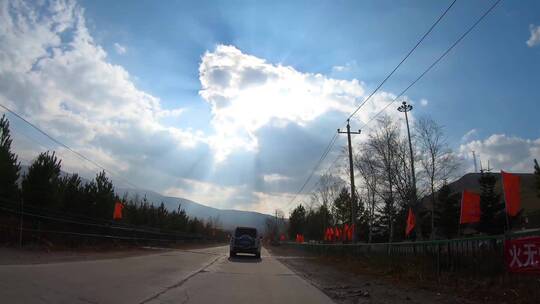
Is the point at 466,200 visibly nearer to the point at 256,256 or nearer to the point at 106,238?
the point at 256,256

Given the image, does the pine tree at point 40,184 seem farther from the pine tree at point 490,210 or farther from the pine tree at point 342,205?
the pine tree at point 342,205

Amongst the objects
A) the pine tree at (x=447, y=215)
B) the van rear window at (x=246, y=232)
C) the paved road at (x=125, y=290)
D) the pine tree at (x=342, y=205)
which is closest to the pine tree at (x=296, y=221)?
the pine tree at (x=342, y=205)

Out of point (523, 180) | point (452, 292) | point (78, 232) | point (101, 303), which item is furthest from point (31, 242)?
point (523, 180)

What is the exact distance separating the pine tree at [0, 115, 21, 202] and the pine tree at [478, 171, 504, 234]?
4569cm

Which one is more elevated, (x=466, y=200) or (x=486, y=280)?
(x=466, y=200)

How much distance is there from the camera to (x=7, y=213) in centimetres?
2236

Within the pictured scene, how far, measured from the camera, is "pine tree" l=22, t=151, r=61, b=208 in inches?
971

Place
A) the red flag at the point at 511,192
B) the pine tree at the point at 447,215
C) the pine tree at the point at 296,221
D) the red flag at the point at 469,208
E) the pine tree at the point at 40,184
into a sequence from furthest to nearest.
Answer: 1. the pine tree at the point at 296,221
2. the pine tree at the point at 447,215
3. the pine tree at the point at 40,184
4. the red flag at the point at 469,208
5. the red flag at the point at 511,192

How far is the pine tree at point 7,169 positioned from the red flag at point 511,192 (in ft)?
70.5

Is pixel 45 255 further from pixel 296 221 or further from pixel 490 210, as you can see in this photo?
pixel 296 221

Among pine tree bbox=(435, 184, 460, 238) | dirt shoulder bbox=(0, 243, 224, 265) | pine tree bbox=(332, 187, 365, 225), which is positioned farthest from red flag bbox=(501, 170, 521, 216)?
pine tree bbox=(332, 187, 365, 225)

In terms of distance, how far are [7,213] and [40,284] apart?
1531cm

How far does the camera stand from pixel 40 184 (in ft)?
82.0

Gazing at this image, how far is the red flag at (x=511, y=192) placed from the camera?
47.8 ft
